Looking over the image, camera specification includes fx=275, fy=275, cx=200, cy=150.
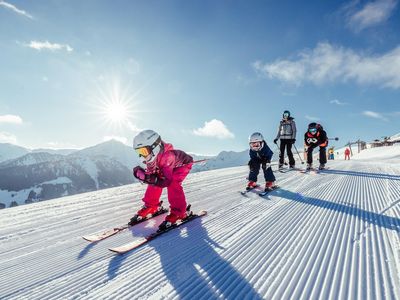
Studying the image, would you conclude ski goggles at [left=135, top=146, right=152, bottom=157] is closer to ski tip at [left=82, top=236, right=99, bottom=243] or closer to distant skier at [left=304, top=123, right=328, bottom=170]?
ski tip at [left=82, top=236, right=99, bottom=243]

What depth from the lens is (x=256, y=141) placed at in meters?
6.75

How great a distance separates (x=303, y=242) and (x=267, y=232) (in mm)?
480

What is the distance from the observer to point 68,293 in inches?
84.5

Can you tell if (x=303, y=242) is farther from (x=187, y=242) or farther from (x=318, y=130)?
(x=318, y=130)

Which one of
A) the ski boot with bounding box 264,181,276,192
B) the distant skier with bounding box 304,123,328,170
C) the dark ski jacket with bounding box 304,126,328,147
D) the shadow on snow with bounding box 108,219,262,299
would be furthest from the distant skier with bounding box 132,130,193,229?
the dark ski jacket with bounding box 304,126,328,147

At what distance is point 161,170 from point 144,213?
31.3 inches

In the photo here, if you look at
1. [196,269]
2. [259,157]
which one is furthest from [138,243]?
[259,157]

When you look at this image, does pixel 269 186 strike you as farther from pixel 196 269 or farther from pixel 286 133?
pixel 286 133

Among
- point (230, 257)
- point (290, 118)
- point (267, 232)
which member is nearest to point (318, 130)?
point (290, 118)

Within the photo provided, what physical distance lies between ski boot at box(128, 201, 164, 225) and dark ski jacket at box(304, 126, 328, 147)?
27.8ft

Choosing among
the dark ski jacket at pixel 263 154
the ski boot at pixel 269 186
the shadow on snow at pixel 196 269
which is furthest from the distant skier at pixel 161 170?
the dark ski jacket at pixel 263 154

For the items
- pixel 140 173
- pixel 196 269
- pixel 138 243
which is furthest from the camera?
pixel 140 173

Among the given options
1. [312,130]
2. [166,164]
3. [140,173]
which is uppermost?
[312,130]

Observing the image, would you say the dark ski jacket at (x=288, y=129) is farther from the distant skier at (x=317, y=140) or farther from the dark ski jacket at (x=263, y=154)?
the dark ski jacket at (x=263, y=154)
